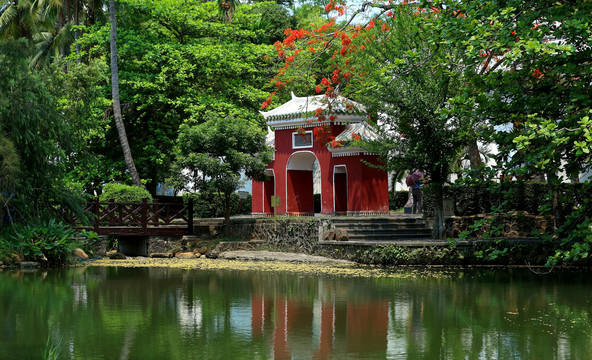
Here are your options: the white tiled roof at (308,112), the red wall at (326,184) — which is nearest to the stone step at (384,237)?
the red wall at (326,184)

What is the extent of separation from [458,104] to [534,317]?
466 centimetres

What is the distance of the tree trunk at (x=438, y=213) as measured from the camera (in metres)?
20.8

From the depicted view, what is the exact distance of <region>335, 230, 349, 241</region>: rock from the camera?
2097 cm

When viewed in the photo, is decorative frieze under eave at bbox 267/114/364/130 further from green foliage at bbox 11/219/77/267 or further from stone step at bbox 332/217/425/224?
green foliage at bbox 11/219/77/267

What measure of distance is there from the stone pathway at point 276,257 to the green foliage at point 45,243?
5.05m

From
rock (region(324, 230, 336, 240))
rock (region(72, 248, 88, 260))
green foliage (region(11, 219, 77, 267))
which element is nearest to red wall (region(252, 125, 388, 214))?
rock (region(324, 230, 336, 240))

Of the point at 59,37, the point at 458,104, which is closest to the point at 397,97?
the point at 458,104

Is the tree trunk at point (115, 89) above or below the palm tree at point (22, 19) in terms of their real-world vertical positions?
below

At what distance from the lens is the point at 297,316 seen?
1088 cm

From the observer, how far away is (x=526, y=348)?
8.31m

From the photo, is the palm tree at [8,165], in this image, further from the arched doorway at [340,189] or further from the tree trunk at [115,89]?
the arched doorway at [340,189]

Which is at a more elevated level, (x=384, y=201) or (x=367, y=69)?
(x=367, y=69)

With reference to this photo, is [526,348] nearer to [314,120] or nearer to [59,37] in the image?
[314,120]

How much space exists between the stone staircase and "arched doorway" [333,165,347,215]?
3230mm
